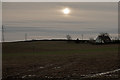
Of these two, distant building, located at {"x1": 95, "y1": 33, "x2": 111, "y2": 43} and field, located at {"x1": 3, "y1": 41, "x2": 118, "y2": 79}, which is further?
distant building, located at {"x1": 95, "y1": 33, "x2": 111, "y2": 43}

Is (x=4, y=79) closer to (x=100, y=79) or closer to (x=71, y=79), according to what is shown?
(x=71, y=79)

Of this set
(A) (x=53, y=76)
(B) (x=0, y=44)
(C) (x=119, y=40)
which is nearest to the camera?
(A) (x=53, y=76)

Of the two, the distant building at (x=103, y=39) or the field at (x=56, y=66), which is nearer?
the field at (x=56, y=66)

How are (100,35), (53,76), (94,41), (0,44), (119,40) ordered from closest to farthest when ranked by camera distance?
1. (53,76)
2. (0,44)
3. (119,40)
4. (94,41)
5. (100,35)

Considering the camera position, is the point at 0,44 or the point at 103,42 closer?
the point at 0,44

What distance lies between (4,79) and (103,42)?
61.4 m

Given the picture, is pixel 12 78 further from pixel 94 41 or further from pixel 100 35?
pixel 100 35

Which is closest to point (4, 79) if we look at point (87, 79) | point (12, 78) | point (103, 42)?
point (12, 78)

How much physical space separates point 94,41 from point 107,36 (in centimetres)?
755

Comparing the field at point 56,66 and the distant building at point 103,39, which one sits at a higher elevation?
the distant building at point 103,39

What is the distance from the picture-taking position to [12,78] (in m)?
15.0

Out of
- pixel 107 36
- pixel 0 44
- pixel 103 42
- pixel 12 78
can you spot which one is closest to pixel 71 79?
pixel 12 78

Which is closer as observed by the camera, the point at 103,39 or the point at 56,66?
the point at 56,66

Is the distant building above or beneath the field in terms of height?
above
